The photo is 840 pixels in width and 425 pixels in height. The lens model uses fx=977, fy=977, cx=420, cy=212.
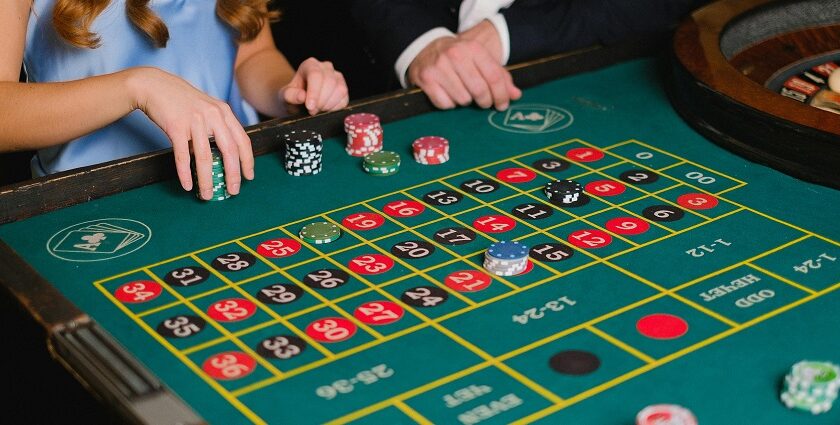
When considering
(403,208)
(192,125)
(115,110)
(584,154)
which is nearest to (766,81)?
(584,154)

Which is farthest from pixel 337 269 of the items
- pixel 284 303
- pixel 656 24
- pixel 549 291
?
pixel 656 24

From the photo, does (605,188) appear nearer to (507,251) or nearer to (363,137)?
(507,251)

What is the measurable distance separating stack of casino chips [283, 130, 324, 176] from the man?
0.50 meters

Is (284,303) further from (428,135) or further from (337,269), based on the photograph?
(428,135)

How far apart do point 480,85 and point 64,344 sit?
1.24 meters

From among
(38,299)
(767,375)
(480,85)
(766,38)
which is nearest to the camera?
(767,375)

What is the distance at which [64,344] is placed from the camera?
1.33 meters

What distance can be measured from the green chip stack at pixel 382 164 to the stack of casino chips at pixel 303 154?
10 centimetres

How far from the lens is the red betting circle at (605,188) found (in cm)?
185

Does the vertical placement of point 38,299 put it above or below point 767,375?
above

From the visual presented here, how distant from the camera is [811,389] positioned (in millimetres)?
1172

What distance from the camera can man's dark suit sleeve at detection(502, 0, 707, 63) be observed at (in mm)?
2611

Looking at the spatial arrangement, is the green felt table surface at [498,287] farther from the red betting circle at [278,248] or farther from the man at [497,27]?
the man at [497,27]

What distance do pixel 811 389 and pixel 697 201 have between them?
675 mm
